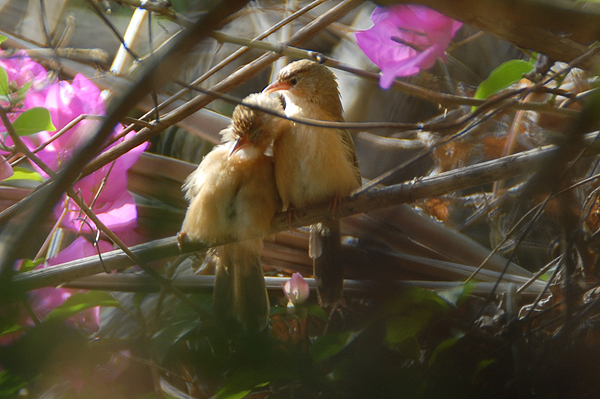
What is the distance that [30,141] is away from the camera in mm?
1245

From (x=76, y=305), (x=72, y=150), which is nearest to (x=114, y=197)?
(x=72, y=150)

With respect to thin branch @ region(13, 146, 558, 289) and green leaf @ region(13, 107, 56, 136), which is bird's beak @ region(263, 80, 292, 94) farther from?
green leaf @ region(13, 107, 56, 136)

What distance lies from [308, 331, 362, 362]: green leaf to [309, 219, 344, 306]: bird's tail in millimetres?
426

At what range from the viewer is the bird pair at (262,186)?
1.56 meters

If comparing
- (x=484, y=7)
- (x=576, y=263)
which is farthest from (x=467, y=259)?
(x=484, y=7)

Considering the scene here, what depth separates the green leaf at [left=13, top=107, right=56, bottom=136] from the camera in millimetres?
1022

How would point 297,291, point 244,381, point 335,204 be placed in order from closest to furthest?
point 244,381, point 297,291, point 335,204

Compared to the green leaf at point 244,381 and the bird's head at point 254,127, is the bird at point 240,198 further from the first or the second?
the green leaf at point 244,381

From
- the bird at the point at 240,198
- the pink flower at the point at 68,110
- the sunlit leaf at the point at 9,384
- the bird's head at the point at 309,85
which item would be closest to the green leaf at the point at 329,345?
the sunlit leaf at the point at 9,384

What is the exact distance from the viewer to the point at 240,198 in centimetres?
162

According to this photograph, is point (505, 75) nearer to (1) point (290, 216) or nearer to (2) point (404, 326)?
(2) point (404, 326)

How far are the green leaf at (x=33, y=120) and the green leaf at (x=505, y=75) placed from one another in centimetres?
91

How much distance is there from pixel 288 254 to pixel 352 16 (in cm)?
145

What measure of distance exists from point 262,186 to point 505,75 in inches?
39.0
